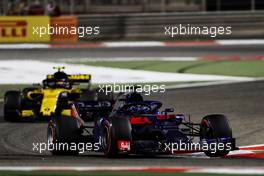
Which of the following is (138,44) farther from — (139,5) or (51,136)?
(51,136)

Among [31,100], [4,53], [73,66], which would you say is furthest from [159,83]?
[4,53]

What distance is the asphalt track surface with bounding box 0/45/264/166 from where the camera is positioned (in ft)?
46.9

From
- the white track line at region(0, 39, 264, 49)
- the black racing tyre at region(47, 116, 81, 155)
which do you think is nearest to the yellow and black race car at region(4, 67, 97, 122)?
the black racing tyre at region(47, 116, 81, 155)

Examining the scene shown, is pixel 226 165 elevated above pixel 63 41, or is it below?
above

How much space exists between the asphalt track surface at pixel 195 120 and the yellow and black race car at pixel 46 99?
0.39 meters

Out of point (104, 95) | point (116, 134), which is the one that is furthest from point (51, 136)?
point (104, 95)

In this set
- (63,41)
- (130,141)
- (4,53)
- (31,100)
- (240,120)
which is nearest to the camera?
(130,141)

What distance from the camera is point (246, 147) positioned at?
A: 17.0 metres

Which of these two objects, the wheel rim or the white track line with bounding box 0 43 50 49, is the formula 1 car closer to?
the wheel rim

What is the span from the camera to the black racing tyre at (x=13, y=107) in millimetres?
21453

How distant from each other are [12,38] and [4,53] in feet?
7.62

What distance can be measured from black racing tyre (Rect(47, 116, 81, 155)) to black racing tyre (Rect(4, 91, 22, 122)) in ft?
17.3

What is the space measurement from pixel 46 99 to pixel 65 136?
223 inches

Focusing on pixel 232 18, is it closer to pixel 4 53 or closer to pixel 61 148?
pixel 4 53
